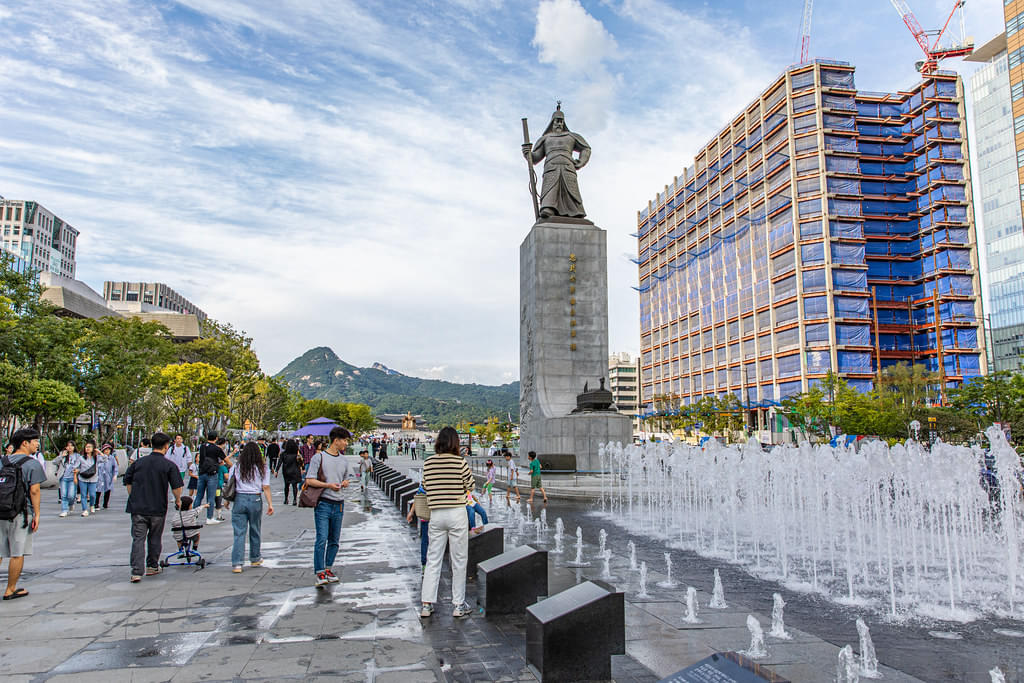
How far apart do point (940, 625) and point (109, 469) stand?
18.6m

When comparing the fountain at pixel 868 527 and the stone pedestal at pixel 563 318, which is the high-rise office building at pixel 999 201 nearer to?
the stone pedestal at pixel 563 318

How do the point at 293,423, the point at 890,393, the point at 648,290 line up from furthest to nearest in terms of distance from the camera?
the point at 648,290, the point at 293,423, the point at 890,393

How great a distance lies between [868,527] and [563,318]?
1460 centimetres

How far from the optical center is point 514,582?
6.80 m

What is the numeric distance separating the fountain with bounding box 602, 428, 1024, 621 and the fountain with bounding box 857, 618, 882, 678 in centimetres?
227

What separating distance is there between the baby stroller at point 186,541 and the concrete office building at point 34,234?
124 metres

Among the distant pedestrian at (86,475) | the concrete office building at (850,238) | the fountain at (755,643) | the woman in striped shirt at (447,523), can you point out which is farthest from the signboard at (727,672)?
the concrete office building at (850,238)

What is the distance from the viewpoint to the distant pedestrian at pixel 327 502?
8.15 metres

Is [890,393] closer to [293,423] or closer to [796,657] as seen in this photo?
[796,657]

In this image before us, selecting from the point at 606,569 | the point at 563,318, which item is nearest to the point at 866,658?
the point at 606,569

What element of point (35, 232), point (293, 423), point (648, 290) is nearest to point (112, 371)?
point (293, 423)

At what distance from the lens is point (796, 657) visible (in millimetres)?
5305

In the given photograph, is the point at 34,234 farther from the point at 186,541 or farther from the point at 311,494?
the point at 311,494

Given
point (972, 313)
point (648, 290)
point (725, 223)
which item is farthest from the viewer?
point (648, 290)
